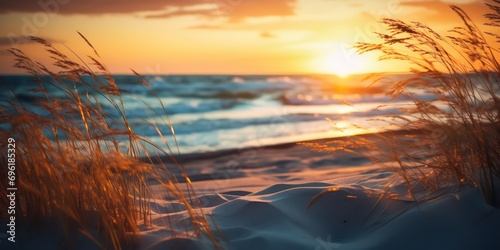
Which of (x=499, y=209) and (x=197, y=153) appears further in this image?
(x=197, y=153)

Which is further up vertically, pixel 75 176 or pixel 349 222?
pixel 75 176

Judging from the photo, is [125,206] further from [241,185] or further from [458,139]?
[241,185]

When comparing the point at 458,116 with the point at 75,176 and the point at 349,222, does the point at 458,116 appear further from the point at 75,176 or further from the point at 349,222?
the point at 75,176

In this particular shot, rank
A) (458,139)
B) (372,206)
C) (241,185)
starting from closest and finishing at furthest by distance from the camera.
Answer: (458,139) → (372,206) → (241,185)

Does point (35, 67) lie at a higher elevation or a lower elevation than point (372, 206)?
higher

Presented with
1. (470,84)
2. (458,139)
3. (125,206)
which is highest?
(470,84)

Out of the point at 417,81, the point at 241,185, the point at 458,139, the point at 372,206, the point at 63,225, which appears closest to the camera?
the point at 63,225

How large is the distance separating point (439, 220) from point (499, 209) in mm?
335

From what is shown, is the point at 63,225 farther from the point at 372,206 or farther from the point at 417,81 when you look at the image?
the point at 417,81

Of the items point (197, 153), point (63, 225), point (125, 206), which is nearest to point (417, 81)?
point (125, 206)

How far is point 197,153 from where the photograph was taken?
862 centimetres

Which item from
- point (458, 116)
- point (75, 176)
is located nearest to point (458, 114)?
point (458, 116)

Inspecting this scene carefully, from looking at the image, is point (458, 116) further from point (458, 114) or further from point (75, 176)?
point (75, 176)

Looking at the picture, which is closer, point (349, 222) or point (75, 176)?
point (75, 176)
